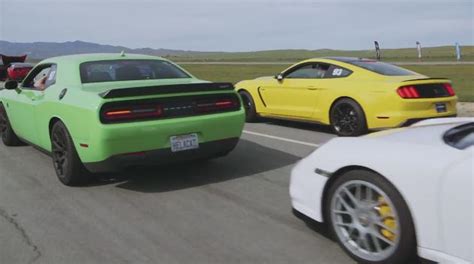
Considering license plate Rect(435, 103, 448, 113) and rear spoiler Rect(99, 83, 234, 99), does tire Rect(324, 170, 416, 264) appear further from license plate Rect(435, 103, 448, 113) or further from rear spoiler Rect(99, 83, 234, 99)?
license plate Rect(435, 103, 448, 113)

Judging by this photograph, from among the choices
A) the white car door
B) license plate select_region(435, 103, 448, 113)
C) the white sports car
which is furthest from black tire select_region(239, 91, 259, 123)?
the white car door

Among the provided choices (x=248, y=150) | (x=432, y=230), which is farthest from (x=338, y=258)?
(x=248, y=150)

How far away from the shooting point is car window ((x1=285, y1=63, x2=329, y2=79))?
29.1 ft

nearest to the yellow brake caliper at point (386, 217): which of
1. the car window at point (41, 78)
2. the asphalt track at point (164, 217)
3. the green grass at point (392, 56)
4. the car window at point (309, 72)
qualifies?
the asphalt track at point (164, 217)

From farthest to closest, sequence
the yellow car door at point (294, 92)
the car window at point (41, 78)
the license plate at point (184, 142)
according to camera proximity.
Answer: the yellow car door at point (294, 92), the car window at point (41, 78), the license plate at point (184, 142)

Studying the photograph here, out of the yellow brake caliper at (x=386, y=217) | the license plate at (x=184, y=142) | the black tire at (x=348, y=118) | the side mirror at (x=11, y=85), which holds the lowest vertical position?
the black tire at (x=348, y=118)

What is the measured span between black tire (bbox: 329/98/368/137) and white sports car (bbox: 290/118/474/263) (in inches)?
162

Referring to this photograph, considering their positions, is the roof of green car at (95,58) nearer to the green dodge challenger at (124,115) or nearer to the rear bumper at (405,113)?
the green dodge challenger at (124,115)

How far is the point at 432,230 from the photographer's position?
2.93m

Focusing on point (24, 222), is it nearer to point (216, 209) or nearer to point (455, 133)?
point (216, 209)

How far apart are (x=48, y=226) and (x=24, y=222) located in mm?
286

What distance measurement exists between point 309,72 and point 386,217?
607 centimetres

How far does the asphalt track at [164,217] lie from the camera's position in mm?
3652

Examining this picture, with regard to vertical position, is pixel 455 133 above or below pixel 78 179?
above
